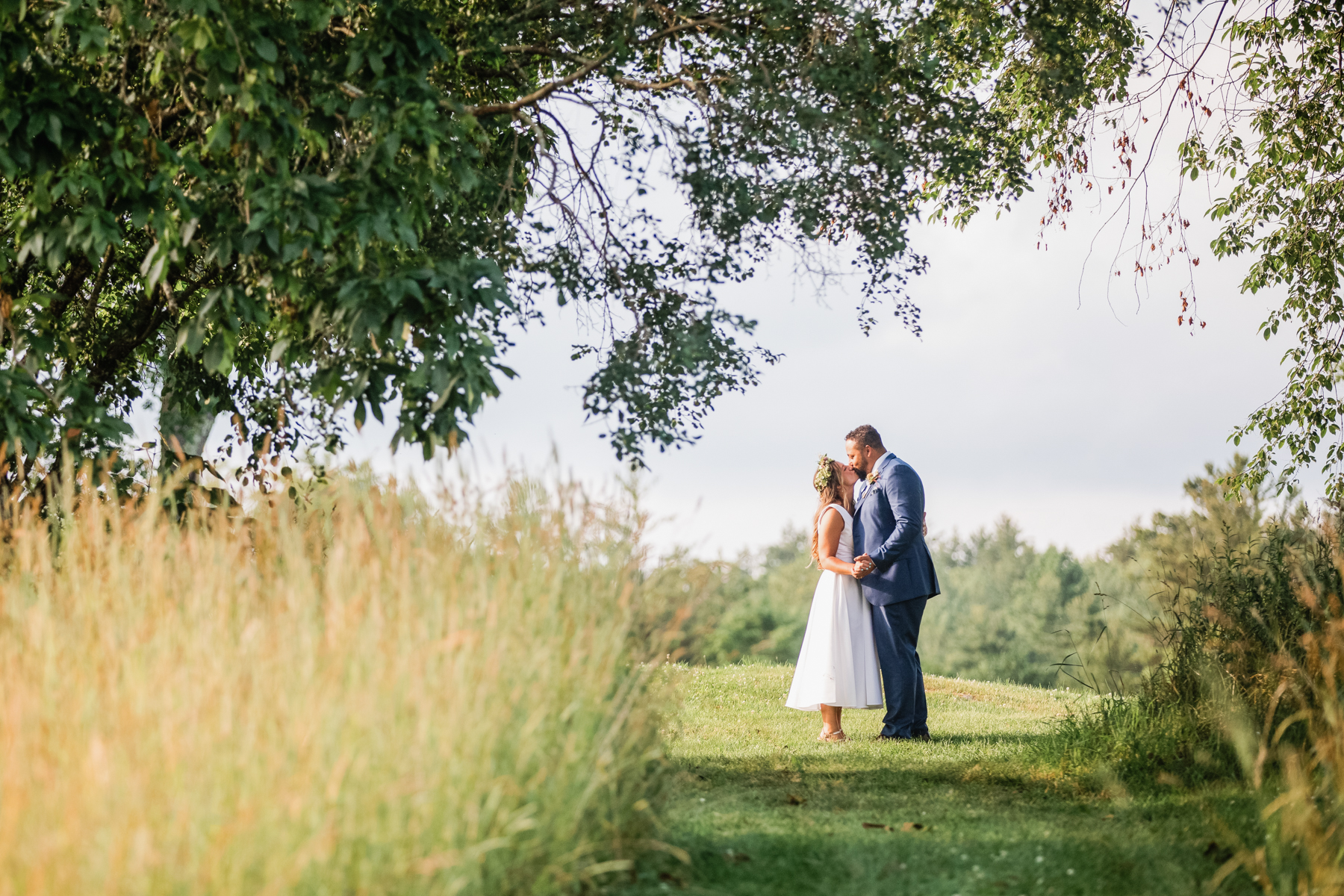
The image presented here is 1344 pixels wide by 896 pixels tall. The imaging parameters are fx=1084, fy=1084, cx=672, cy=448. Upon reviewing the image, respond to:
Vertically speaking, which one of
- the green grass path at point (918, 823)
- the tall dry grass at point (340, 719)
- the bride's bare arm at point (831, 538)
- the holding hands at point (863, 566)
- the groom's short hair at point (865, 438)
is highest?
the groom's short hair at point (865, 438)

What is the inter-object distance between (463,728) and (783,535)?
304ft

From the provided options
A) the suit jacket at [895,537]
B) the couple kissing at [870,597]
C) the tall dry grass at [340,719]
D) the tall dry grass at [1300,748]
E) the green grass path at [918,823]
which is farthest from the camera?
the couple kissing at [870,597]

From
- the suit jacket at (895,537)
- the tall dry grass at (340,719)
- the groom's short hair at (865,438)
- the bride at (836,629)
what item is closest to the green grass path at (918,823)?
the bride at (836,629)

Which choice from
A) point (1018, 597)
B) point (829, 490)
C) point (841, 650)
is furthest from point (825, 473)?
point (1018, 597)

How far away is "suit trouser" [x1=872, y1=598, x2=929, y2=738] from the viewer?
28.6ft

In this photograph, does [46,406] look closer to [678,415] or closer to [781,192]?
[678,415]

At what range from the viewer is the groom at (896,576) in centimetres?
859

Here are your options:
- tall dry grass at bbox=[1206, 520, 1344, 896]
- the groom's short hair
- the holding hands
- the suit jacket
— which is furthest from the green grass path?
the groom's short hair

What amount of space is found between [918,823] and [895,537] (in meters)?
2.98

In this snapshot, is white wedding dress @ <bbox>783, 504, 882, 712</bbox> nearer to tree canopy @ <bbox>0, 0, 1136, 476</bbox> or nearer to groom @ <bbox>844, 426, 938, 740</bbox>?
groom @ <bbox>844, 426, 938, 740</bbox>

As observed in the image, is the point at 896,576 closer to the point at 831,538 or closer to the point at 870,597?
the point at 870,597

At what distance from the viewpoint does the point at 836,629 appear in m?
8.84

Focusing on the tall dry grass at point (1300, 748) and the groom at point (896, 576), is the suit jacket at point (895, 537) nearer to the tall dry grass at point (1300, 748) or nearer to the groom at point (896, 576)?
the groom at point (896, 576)

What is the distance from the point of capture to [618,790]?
482cm
